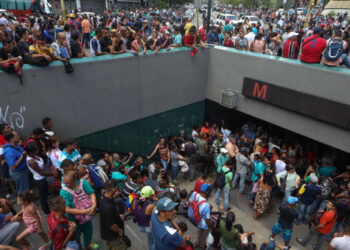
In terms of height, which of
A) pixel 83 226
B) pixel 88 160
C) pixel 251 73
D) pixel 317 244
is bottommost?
pixel 317 244

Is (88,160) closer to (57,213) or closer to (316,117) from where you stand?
(57,213)

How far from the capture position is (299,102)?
289 inches

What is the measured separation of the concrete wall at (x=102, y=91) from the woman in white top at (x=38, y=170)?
5.98 feet

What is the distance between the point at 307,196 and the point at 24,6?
29.8m

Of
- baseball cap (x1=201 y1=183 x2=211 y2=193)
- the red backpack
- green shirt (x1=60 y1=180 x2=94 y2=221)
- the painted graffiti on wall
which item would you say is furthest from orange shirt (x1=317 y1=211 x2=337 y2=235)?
the painted graffiti on wall

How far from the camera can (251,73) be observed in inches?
329

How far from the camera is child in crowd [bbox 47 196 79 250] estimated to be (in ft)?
11.2

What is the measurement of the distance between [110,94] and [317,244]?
6667mm

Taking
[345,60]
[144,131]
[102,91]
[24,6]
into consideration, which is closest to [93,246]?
[102,91]

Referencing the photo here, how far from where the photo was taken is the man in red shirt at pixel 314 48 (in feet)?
22.3

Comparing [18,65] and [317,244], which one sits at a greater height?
[18,65]

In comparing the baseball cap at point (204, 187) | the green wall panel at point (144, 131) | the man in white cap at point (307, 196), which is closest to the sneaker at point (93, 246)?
the baseball cap at point (204, 187)

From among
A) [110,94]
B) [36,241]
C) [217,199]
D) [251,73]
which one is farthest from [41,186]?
[251,73]

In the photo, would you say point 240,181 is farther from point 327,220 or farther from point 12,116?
point 12,116
